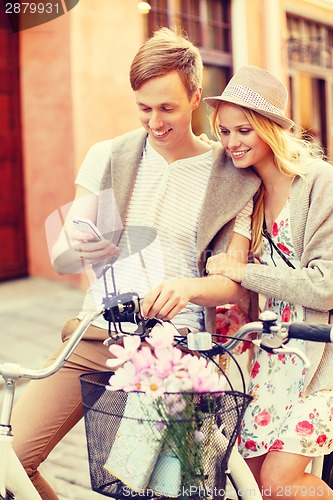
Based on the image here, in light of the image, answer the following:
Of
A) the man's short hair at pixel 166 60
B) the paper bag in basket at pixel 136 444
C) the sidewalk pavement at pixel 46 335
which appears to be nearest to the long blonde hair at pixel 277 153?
the man's short hair at pixel 166 60

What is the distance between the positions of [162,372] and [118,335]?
239 mm

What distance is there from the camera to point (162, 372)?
5.01 ft

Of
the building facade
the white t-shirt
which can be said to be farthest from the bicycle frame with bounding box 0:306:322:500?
the building facade

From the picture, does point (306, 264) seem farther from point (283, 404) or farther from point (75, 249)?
point (75, 249)

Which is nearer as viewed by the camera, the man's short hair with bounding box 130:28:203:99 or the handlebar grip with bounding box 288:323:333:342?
the handlebar grip with bounding box 288:323:333:342

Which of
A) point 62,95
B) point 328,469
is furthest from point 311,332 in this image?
point 62,95

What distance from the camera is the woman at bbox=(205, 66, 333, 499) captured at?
6.67 feet

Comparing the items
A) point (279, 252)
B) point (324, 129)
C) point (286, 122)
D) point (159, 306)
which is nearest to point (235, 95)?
point (286, 122)

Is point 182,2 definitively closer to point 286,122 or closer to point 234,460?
point 286,122

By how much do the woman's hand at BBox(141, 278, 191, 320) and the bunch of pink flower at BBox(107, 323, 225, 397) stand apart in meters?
0.20

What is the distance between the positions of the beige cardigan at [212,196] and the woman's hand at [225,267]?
2.5 inches

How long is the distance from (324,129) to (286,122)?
8.12 metres

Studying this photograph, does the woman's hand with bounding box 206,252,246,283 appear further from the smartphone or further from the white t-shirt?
the smartphone

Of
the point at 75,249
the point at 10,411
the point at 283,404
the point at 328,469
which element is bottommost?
the point at 328,469
